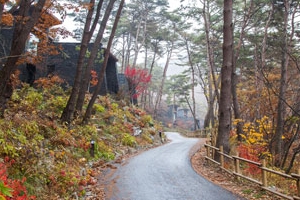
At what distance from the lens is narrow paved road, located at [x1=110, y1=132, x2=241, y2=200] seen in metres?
7.56

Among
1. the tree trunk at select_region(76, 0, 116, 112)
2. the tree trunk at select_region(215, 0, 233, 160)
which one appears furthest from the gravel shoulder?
the tree trunk at select_region(76, 0, 116, 112)

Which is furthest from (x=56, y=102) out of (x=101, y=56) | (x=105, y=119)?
(x=101, y=56)

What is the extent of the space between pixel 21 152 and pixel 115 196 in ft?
8.80

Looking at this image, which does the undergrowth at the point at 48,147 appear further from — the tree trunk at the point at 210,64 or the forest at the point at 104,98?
the tree trunk at the point at 210,64

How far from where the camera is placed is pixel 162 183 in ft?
29.1

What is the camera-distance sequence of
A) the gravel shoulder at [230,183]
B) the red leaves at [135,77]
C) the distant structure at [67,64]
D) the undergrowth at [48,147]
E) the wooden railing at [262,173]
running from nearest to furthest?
1. the undergrowth at [48,147]
2. the wooden railing at [262,173]
3. the gravel shoulder at [230,183]
4. the distant structure at [67,64]
5. the red leaves at [135,77]

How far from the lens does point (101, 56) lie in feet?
78.2

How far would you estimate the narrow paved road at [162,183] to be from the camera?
7559 millimetres

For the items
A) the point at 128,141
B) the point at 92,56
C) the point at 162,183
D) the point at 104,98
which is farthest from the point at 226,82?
the point at 104,98

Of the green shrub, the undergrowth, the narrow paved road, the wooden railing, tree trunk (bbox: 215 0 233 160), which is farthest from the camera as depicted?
the green shrub

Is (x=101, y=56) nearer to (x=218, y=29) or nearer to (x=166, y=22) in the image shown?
(x=218, y=29)

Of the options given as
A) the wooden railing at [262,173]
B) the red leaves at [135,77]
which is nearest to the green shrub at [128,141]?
the wooden railing at [262,173]

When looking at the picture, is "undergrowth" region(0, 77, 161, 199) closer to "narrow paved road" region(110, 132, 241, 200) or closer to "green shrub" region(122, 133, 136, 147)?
"green shrub" region(122, 133, 136, 147)

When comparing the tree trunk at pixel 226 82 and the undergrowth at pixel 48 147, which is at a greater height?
the tree trunk at pixel 226 82
